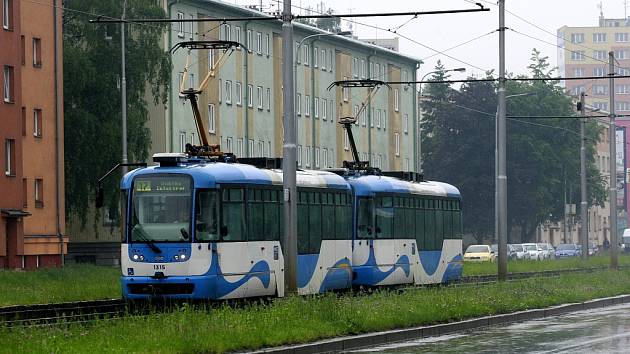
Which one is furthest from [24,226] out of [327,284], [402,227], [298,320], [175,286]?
[298,320]

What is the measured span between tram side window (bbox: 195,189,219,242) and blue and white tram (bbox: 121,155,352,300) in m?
0.02

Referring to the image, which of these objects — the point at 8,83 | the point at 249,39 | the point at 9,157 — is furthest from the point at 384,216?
the point at 249,39

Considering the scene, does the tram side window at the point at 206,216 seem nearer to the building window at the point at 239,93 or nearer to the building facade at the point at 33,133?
the building facade at the point at 33,133

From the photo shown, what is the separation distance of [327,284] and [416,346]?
Answer: 470 inches

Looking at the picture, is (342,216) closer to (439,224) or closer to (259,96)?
(439,224)

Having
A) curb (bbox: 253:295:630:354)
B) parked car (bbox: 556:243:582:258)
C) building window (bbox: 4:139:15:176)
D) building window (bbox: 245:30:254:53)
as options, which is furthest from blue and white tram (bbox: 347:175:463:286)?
parked car (bbox: 556:243:582:258)

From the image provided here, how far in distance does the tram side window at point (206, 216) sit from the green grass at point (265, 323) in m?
2.98

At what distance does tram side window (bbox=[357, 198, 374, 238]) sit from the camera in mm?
37375

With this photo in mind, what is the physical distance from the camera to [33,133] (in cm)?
6794

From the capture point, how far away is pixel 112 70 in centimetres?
7075

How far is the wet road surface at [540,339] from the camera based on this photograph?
21453 mm

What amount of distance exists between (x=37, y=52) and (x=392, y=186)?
3202 centimetres

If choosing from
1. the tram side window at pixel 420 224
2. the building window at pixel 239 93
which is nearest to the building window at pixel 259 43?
the building window at pixel 239 93

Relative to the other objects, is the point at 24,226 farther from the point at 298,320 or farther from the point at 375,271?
the point at 298,320
